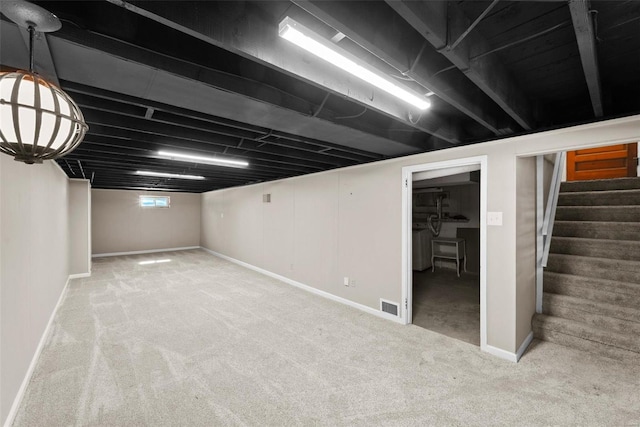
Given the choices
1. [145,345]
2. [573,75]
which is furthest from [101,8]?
[145,345]

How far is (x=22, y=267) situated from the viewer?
90.0 inches

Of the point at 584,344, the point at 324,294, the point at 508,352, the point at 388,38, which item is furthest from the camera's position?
the point at 324,294

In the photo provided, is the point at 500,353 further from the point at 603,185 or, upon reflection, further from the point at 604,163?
the point at 604,163

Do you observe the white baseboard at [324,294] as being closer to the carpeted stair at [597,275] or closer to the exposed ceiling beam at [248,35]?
the carpeted stair at [597,275]

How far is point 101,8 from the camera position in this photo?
1169 millimetres

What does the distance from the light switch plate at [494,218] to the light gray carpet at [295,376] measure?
132 cm

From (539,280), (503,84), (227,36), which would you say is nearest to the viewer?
(227,36)

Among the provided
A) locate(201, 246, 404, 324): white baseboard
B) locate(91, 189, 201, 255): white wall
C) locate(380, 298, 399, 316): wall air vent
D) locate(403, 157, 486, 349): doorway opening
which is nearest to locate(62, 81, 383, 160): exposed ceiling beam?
locate(403, 157, 486, 349): doorway opening


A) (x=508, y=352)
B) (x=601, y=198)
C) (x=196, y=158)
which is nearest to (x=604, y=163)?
(x=601, y=198)

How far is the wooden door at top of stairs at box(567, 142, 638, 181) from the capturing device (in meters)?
4.57

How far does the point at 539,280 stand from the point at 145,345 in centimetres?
443

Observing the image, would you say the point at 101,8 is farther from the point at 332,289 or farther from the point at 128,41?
the point at 332,289

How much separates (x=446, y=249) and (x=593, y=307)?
3.55 meters

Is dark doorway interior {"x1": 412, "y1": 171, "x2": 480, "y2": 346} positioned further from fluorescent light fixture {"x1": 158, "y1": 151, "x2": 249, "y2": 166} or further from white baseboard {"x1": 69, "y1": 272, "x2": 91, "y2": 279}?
white baseboard {"x1": 69, "y1": 272, "x2": 91, "y2": 279}
